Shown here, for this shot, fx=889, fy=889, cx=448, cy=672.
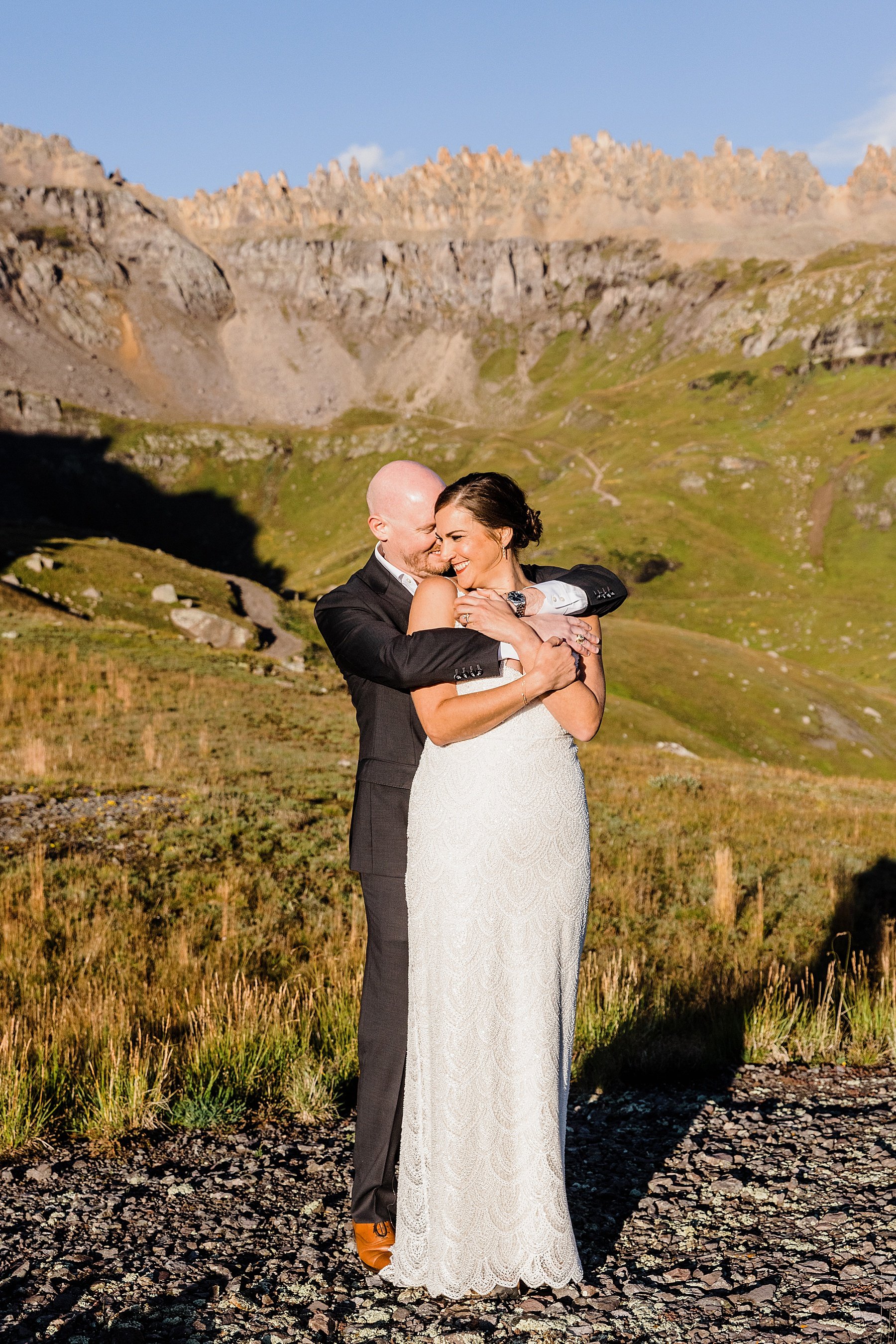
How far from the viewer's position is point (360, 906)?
12.0 m

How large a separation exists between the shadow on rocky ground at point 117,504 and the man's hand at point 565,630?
162m

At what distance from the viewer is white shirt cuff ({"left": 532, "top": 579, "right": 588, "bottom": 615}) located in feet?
13.3

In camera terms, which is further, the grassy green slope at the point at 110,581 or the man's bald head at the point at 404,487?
the grassy green slope at the point at 110,581

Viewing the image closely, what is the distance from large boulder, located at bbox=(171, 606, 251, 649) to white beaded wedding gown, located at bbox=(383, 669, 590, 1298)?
51.6 metres

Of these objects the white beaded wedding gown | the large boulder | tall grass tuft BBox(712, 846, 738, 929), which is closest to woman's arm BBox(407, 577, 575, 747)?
the white beaded wedding gown

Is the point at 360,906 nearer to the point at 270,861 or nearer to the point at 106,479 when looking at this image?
the point at 270,861

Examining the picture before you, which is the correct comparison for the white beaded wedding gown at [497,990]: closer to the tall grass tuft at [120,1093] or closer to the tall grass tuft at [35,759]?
the tall grass tuft at [120,1093]

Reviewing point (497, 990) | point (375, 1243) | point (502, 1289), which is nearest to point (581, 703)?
point (497, 990)

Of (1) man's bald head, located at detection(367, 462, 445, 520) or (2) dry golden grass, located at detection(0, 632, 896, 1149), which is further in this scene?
(2) dry golden grass, located at detection(0, 632, 896, 1149)

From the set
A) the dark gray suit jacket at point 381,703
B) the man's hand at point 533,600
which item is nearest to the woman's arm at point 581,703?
the man's hand at point 533,600

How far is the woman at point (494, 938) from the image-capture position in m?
3.86

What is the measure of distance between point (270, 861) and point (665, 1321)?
10824mm

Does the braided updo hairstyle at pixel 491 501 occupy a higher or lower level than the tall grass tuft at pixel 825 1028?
higher

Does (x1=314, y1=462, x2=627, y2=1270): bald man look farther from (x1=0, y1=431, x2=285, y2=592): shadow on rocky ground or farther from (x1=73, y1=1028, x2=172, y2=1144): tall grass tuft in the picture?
(x1=0, y1=431, x2=285, y2=592): shadow on rocky ground
